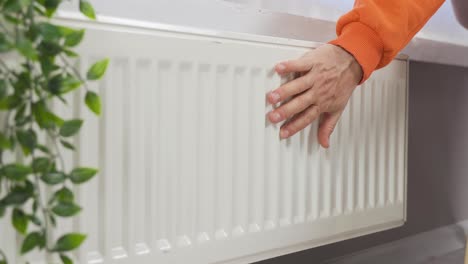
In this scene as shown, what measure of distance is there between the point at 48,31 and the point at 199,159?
342 mm

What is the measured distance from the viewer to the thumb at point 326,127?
83 centimetres

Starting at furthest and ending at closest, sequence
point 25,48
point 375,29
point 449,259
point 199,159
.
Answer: point 449,259 < point 375,29 < point 199,159 < point 25,48

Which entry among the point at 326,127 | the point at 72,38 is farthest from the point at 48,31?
the point at 326,127

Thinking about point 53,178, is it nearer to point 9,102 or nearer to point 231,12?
point 9,102

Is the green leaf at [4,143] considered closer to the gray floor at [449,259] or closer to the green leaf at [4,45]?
the green leaf at [4,45]

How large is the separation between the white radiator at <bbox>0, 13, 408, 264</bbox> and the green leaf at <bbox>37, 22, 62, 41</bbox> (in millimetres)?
174

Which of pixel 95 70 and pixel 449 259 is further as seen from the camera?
pixel 449 259

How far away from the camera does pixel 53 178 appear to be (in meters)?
0.38

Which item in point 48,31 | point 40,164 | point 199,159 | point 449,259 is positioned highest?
point 48,31

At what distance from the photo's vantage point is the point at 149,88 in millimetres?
621

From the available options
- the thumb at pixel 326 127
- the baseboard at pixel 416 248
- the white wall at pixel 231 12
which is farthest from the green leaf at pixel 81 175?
the baseboard at pixel 416 248

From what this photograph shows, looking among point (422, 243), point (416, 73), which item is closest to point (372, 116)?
point (416, 73)

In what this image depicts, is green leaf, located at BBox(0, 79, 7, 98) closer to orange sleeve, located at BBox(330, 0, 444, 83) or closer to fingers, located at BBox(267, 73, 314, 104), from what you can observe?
fingers, located at BBox(267, 73, 314, 104)

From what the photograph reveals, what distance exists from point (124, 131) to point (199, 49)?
0.52 ft
